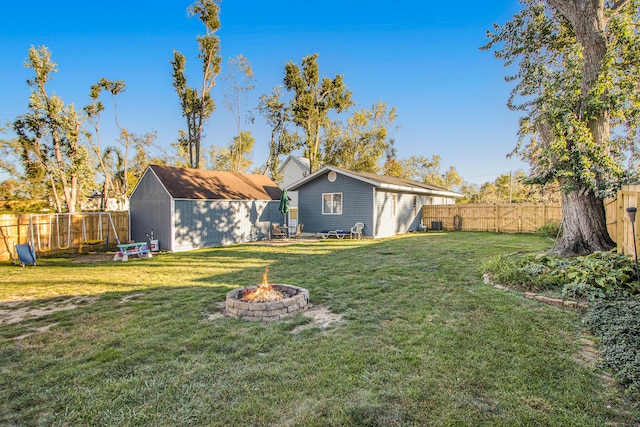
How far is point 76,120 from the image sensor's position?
16.4 m

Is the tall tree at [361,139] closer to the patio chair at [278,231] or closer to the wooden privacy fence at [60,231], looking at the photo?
the patio chair at [278,231]

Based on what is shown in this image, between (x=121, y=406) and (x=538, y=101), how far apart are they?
393 inches

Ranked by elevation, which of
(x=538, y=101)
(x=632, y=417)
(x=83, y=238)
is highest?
(x=538, y=101)

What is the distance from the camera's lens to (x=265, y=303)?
13.7 ft

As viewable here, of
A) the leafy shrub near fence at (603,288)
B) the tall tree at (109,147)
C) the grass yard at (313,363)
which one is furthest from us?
the tall tree at (109,147)

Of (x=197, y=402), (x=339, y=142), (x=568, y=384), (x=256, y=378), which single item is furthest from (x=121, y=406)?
(x=339, y=142)

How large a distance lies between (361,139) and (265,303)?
2787 cm

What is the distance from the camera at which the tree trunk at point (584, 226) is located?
23.0 feet

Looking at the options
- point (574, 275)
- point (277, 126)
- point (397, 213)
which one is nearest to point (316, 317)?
point (574, 275)

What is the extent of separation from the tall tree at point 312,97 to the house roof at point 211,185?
7.77m

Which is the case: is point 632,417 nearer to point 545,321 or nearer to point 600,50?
point 545,321

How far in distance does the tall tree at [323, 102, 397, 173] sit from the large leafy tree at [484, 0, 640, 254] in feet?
73.4

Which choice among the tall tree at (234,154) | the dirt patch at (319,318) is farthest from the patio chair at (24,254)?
the tall tree at (234,154)

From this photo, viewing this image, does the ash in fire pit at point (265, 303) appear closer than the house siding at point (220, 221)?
Yes
